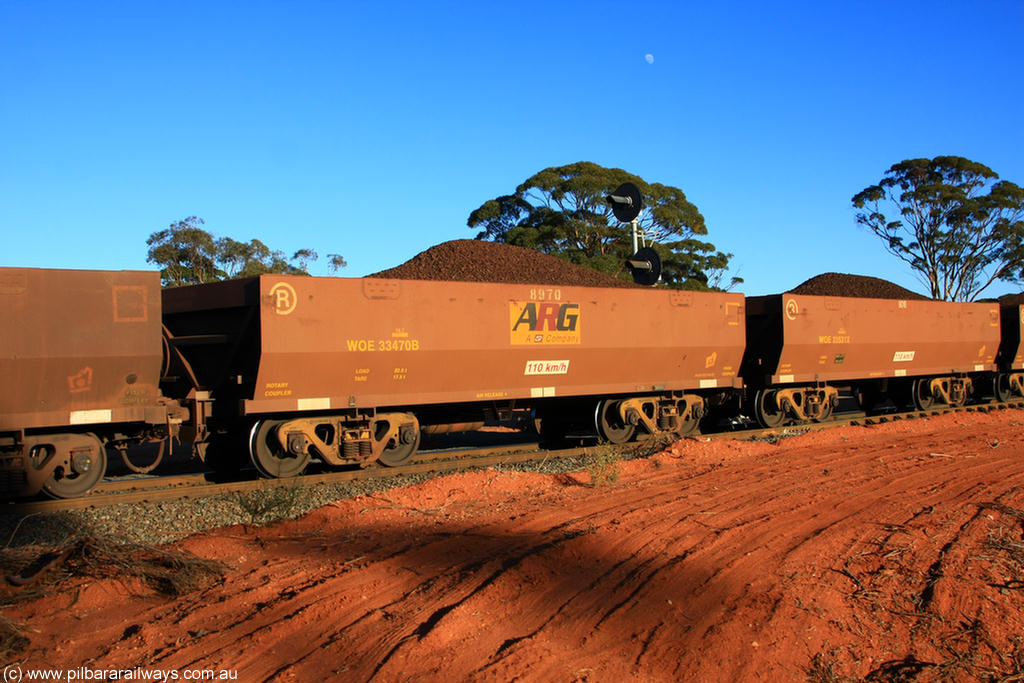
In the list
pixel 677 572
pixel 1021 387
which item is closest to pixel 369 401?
pixel 677 572

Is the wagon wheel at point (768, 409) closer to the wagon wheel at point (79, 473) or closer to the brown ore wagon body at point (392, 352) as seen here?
the brown ore wagon body at point (392, 352)

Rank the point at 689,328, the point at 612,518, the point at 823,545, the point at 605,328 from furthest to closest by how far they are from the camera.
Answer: the point at 689,328, the point at 605,328, the point at 612,518, the point at 823,545

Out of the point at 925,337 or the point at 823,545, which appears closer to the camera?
the point at 823,545

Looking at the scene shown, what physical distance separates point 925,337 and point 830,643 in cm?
1743

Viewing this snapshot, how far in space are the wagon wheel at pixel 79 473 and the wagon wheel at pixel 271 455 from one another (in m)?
1.88

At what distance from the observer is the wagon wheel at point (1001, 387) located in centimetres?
2275

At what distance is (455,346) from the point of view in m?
11.8

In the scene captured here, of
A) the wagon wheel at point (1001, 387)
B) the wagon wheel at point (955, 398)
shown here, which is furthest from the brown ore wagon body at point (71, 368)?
the wagon wheel at point (1001, 387)

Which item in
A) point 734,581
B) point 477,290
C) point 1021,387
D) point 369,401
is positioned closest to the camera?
point 734,581

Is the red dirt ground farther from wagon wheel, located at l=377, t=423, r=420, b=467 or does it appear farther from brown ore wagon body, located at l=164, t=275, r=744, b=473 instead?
wagon wheel, located at l=377, t=423, r=420, b=467

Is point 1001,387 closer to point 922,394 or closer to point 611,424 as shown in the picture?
point 922,394

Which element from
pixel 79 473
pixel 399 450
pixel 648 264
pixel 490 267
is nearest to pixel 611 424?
pixel 399 450

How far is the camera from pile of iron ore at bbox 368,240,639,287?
27.3 meters

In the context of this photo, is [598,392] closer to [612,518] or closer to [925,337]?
[612,518]
